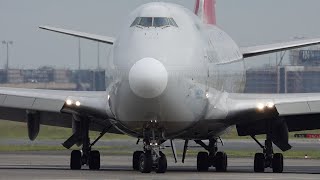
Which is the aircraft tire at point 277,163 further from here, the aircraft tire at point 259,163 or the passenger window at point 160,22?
the passenger window at point 160,22

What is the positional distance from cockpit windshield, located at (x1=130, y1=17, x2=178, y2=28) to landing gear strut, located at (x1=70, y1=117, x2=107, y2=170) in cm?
598

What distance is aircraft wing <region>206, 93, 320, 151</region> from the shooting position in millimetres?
38469

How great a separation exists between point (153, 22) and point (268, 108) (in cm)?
537

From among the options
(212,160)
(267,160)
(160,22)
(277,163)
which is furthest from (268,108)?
(212,160)

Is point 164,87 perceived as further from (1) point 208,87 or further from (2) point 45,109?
(2) point 45,109

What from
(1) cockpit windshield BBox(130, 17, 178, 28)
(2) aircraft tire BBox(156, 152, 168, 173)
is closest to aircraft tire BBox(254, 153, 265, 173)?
(2) aircraft tire BBox(156, 152, 168, 173)

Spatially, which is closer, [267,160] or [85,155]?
[85,155]

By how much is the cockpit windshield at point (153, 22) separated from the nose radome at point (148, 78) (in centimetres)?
197

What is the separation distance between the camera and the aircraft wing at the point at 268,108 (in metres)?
38.5

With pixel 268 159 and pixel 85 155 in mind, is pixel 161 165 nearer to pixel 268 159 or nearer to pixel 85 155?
pixel 85 155

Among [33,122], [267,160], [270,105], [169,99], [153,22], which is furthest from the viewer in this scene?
[267,160]

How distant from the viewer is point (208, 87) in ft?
123

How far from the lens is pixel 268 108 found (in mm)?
38719

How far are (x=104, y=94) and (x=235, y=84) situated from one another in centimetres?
604
